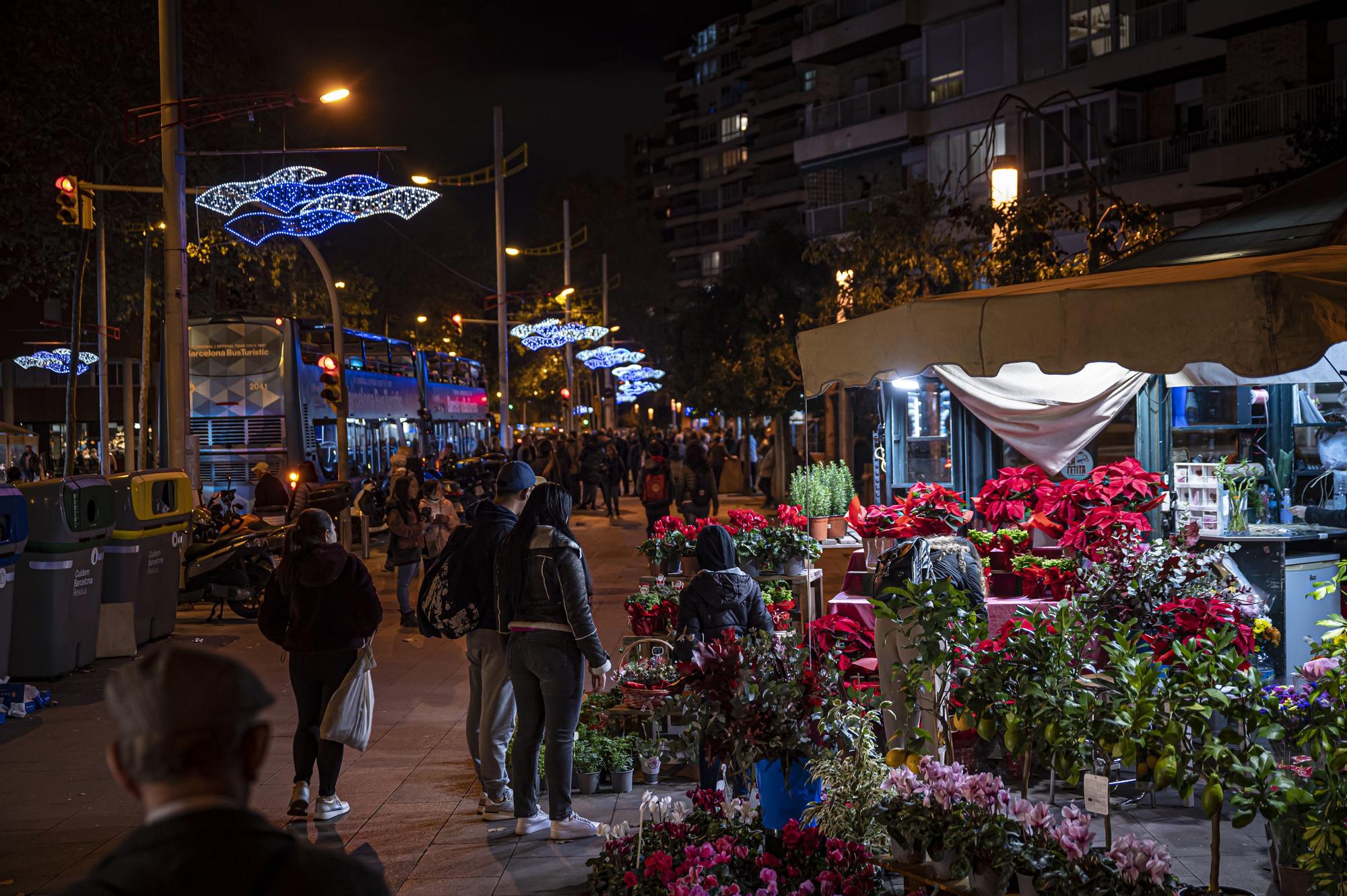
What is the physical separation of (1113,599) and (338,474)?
2081 cm

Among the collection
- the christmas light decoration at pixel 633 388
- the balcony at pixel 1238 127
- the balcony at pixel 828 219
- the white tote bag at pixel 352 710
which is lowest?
the white tote bag at pixel 352 710

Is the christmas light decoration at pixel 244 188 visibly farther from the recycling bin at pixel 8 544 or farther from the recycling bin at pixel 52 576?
the recycling bin at pixel 8 544

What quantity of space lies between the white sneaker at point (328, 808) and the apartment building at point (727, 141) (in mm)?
63926

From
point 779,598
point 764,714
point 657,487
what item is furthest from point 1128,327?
point 657,487

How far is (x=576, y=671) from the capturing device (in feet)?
20.4

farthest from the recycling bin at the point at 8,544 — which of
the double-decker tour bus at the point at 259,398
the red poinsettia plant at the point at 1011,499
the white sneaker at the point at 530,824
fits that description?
the double-decker tour bus at the point at 259,398

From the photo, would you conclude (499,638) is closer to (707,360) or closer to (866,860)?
(866,860)

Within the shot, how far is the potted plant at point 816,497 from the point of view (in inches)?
409

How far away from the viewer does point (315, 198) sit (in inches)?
604

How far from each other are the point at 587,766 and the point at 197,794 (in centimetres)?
549

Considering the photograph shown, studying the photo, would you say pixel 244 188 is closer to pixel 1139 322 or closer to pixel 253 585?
pixel 253 585

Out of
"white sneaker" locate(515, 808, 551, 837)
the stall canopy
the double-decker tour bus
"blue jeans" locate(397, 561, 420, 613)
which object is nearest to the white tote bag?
"white sneaker" locate(515, 808, 551, 837)

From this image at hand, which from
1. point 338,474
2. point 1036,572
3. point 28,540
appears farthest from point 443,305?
point 1036,572

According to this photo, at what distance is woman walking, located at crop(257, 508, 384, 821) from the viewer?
646 centimetres
